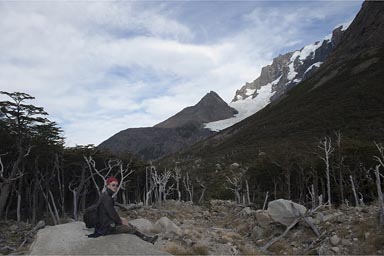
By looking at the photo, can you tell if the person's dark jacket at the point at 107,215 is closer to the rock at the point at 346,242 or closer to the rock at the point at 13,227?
the rock at the point at 346,242

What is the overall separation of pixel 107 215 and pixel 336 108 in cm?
9035

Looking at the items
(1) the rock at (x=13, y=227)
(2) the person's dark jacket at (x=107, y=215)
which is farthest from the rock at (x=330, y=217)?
(1) the rock at (x=13, y=227)

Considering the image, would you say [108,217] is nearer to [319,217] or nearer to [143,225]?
[143,225]

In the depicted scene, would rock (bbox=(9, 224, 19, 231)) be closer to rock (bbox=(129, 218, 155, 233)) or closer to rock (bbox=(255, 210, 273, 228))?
rock (bbox=(129, 218, 155, 233))

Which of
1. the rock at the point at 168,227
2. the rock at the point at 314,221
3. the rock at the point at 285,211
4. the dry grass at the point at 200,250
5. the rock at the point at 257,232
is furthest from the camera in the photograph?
the rock at the point at 257,232

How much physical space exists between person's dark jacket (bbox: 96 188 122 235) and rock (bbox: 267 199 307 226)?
13.2m

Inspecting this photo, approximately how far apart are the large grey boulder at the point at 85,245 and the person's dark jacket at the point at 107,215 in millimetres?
234

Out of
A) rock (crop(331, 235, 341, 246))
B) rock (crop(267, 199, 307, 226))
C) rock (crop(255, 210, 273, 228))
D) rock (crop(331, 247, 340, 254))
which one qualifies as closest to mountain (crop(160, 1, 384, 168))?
rock (crop(255, 210, 273, 228))

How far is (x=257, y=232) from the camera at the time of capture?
2294 cm

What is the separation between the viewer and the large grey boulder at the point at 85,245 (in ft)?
31.7

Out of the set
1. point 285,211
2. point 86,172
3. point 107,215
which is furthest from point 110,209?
point 86,172

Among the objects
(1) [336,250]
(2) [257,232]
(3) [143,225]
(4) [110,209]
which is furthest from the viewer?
(2) [257,232]

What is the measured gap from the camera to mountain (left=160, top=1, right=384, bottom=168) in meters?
79.8

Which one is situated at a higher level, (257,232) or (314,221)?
(314,221)
